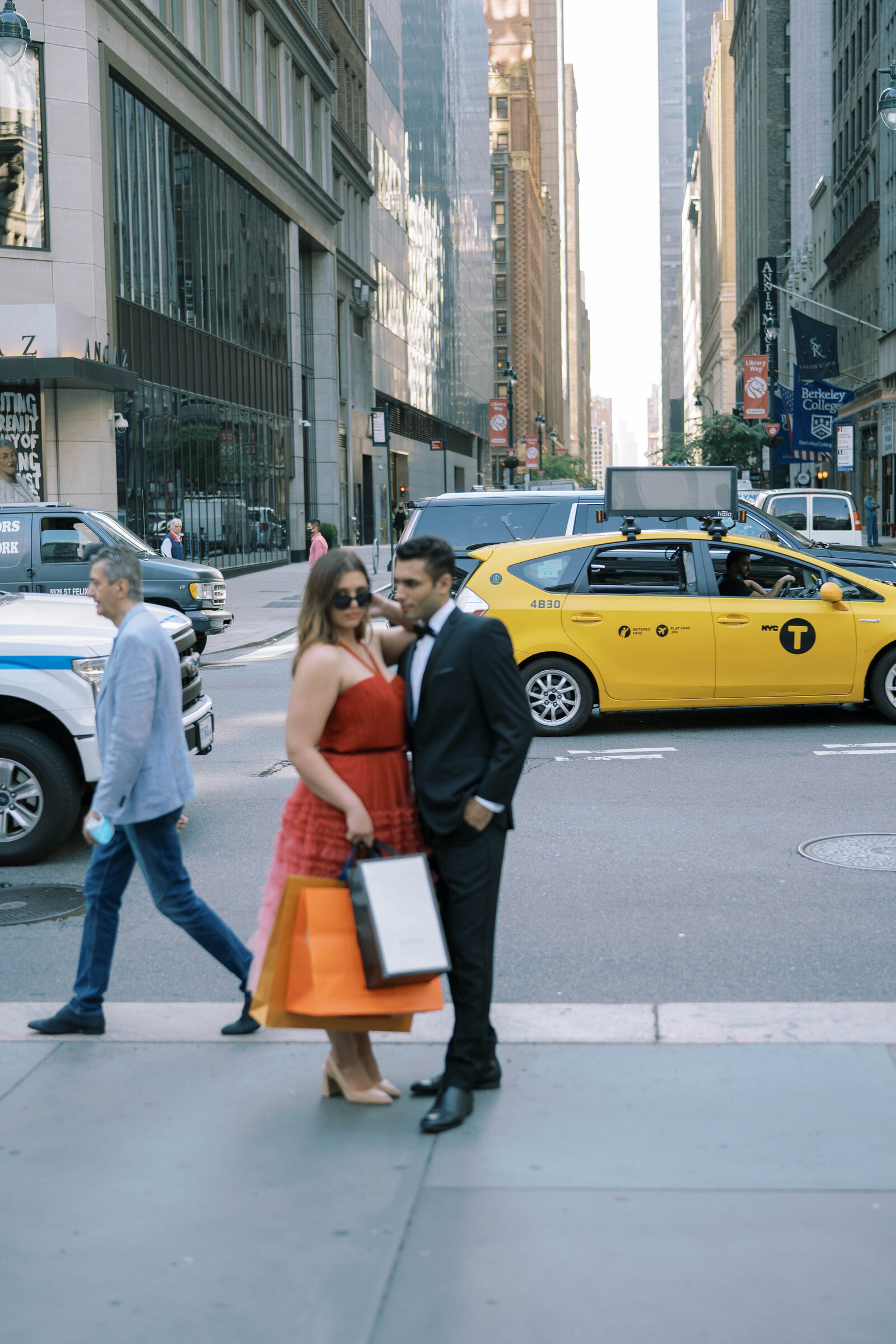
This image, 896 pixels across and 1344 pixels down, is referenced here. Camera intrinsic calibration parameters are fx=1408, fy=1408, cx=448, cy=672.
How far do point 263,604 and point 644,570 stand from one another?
18304 millimetres

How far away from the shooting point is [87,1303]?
130 inches

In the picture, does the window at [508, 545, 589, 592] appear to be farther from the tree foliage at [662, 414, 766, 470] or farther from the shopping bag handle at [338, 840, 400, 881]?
the tree foliage at [662, 414, 766, 470]

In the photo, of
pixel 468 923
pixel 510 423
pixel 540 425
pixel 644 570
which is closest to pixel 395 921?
pixel 468 923

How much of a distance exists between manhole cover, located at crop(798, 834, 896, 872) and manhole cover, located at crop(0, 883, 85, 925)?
154 inches

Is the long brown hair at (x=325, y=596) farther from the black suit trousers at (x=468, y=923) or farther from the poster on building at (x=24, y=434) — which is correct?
the poster on building at (x=24, y=434)

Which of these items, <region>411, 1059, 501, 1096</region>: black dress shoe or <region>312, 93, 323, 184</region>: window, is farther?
<region>312, 93, 323, 184</region>: window

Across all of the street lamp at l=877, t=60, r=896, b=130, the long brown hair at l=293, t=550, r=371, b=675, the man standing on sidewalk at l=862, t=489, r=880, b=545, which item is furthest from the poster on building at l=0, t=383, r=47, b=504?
the man standing on sidewalk at l=862, t=489, r=880, b=545

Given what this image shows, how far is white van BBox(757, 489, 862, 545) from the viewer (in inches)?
1054

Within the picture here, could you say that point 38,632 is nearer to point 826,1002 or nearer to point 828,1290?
point 826,1002

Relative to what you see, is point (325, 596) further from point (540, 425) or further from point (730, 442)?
point (540, 425)

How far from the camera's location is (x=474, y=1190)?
3824mm

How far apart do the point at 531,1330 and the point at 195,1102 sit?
165 cm

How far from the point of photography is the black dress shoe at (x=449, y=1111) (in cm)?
421

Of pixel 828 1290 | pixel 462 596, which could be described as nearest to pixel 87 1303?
pixel 828 1290
